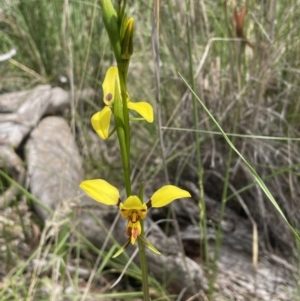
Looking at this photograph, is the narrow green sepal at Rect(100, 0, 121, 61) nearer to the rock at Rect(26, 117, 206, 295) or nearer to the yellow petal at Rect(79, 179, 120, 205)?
the yellow petal at Rect(79, 179, 120, 205)

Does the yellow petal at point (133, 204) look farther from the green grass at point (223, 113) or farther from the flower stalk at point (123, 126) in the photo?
the green grass at point (223, 113)

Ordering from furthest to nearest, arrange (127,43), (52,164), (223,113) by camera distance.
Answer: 1. (52,164)
2. (223,113)
3. (127,43)

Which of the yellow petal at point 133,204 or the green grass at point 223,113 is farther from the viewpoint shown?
the green grass at point 223,113

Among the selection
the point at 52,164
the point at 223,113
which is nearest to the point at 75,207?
the point at 52,164

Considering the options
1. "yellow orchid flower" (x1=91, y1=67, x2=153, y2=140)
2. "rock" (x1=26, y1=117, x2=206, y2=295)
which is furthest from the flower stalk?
"rock" (x1=26, y1=117, x2=206, y2=295)

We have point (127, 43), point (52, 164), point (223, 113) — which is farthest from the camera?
point (52, 164)

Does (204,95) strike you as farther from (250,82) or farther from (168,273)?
(168,273)

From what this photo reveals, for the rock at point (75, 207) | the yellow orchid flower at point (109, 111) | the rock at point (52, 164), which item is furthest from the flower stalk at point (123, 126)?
the rock at point (52, 164)

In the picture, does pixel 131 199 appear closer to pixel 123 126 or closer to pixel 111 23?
pixel 123 126
